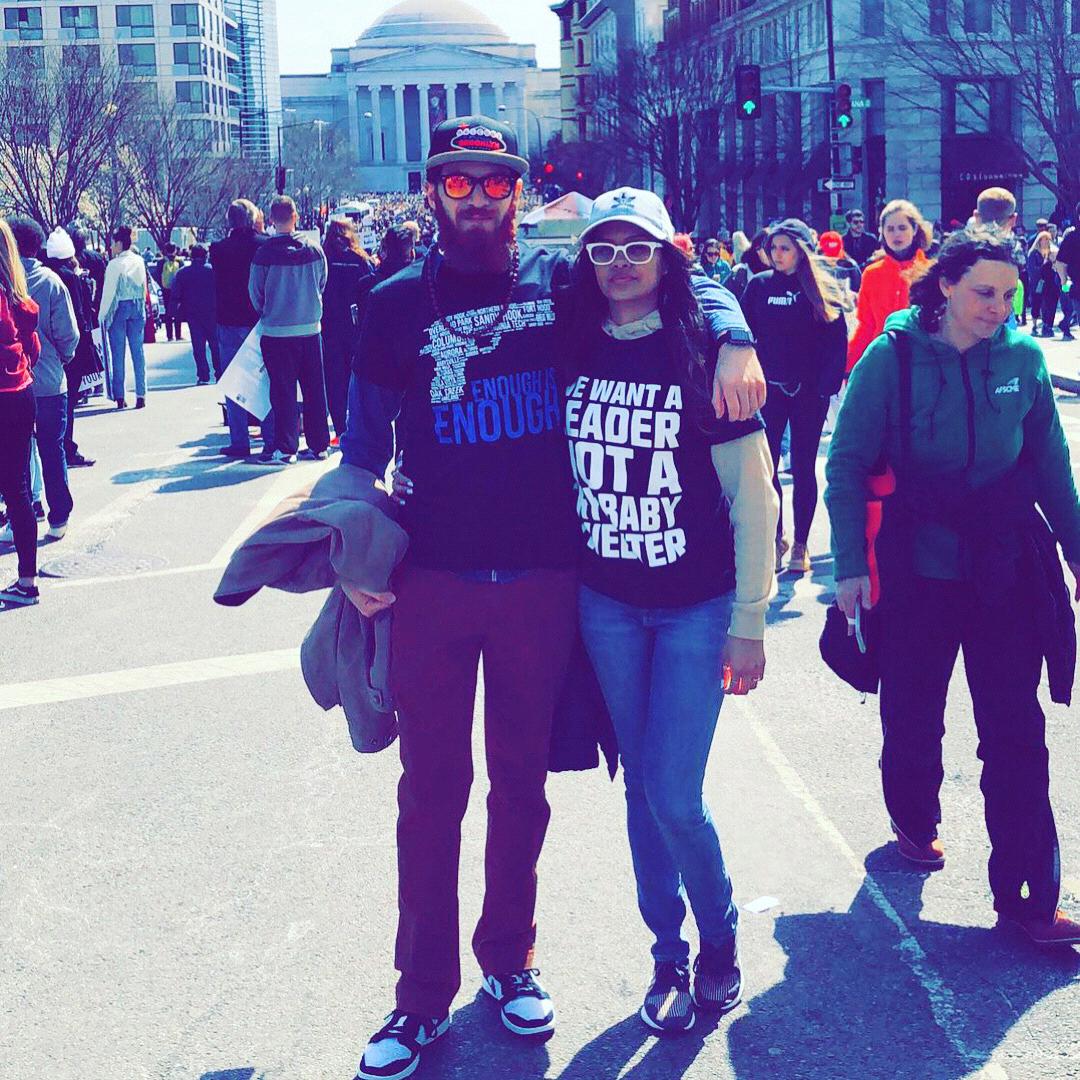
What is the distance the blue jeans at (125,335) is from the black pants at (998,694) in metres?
13.3

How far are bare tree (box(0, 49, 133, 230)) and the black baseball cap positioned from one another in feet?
116

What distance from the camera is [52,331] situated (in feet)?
30.2

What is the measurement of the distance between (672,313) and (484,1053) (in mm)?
1673

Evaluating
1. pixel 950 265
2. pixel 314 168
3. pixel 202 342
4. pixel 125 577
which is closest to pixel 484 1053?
pixel 950 265

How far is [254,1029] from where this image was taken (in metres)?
3.76

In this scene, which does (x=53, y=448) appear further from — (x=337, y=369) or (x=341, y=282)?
(x=337, y=369)

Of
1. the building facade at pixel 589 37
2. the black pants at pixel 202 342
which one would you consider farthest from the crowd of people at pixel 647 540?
the building facade at pixel 589 37

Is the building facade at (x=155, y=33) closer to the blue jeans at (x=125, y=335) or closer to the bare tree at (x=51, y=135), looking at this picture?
the bare tree at (x=51, y=135)

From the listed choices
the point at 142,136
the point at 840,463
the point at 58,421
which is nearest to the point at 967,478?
the point at 840,463

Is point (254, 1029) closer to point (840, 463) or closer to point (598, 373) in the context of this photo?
point (598, 373)

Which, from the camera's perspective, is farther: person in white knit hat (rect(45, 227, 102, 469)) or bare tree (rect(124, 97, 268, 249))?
bare tree (rect(124, 97, 268, 249))

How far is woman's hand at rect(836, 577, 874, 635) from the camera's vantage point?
4297 millimetres

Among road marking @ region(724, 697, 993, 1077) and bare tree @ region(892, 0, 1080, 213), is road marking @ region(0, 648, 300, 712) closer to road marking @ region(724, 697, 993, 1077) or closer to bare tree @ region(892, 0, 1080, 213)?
road marking @ region(724, 697, 993, 1077)

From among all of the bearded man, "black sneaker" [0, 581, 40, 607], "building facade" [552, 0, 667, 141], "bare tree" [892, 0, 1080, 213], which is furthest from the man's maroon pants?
"building facade" [552, 0, 667, 141]
